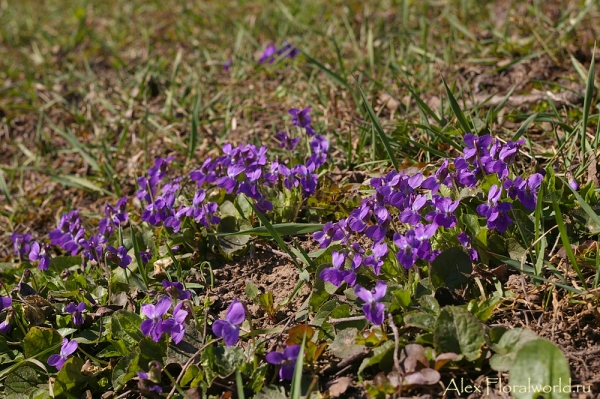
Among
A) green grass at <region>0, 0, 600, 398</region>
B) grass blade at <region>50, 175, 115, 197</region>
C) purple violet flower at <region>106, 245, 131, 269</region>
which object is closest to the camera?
purple violet flower at <region>106, 245, 131, 269</region>

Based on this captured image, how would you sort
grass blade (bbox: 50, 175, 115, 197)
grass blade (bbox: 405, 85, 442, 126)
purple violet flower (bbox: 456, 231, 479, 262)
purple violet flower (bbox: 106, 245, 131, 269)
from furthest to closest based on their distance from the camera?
grass blade (bbox: 50, 175, 115, 197), grass blade (bbox: 405, 85, 442, 126), purple violet flower (bbox: 106, 245, 131, 269), purple violet flower (bbox: 456, 231, 479, 262)

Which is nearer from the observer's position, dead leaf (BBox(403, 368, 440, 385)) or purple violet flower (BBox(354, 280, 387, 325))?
dead leaf (BBox(403, 368, 440, 385))

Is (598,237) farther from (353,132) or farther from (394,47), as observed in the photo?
(394,47)

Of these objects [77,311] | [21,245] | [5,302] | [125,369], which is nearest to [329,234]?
[125,369]

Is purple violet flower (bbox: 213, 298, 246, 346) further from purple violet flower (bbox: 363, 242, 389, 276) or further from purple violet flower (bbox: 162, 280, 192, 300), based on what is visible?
purple violet flower (bbox: 363, 242, 389, 276)

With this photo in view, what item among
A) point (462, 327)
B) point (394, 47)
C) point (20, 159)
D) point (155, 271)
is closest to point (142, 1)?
point (20, 159)

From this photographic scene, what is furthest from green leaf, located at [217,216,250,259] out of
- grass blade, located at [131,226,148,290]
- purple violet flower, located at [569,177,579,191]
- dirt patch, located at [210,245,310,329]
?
purple violet flower, located at [569,177,579,191]

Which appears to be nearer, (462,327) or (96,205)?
(462,327)
